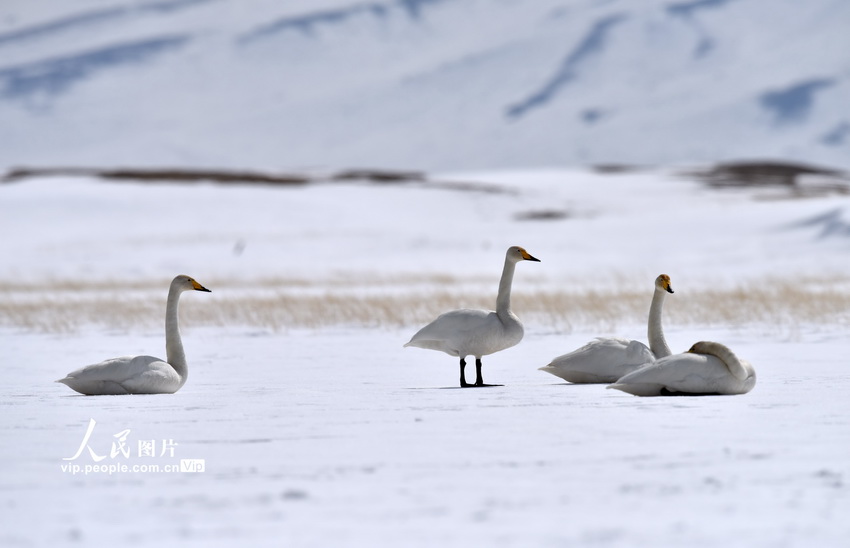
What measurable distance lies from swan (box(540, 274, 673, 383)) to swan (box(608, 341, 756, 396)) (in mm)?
636

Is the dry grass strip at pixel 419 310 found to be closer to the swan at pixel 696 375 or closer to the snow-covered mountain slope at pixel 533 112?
the swan at pixel 696 375

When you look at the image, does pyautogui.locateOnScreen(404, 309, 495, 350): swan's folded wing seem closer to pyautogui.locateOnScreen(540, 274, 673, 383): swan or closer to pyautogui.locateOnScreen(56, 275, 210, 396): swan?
pyautogui.locateOnScreen(540, 274, 673, 383): swan

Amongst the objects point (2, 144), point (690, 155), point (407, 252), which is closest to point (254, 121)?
point (2, 144)

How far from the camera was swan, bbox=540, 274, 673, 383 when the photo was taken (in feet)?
31.6

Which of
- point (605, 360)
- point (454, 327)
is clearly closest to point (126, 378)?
point (454, 327)

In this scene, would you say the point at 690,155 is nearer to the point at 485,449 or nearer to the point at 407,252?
the point at 407,252

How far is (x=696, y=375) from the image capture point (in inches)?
350

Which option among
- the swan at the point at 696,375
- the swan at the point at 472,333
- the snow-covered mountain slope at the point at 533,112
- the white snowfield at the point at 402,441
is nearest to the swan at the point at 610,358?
the white snowfield at the point at 402,441

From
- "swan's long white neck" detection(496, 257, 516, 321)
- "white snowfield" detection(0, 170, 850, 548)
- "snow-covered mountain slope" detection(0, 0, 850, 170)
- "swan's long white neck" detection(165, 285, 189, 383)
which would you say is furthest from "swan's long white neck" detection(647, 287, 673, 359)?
"snow-covered mountain slope" detection(0, 0, 850, 170)

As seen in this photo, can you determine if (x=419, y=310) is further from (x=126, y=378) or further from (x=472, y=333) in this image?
(x=126, y=378)

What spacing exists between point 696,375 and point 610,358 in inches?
34.4

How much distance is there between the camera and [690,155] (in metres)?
153

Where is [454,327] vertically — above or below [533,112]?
below

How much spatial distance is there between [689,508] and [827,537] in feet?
2.05
